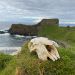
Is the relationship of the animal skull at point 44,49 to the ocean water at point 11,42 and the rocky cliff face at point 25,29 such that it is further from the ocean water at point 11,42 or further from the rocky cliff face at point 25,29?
the rocky cliff face at point 25,29

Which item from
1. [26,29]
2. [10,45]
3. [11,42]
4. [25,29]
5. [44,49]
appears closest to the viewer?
[44,49]

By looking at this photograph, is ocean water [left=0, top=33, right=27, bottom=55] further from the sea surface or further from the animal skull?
the animal skull

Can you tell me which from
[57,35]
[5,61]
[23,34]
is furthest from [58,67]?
[23,34]

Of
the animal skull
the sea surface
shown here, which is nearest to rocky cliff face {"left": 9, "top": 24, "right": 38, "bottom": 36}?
the sea surface

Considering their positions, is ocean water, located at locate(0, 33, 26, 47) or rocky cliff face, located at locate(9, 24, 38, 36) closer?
ocean water, located at locate(0, 33, 26, 47)

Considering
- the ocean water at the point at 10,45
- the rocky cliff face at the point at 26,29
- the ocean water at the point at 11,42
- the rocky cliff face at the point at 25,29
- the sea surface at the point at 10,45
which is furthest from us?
the rocky cliff face at the point at 25,29

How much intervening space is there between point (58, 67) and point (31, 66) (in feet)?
2.29

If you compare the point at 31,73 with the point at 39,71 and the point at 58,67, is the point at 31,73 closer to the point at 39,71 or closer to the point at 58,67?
the point at 39,71

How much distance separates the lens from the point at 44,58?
749 cm

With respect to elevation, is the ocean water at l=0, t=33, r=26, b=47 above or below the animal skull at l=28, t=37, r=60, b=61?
below

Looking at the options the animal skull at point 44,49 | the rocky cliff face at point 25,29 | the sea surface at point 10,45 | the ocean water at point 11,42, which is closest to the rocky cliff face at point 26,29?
the rocky cliff face at point 25,29

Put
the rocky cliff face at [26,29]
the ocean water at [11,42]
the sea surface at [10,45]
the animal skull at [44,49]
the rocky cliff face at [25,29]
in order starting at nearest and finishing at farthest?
1. the animal skull at [44,49]
2. the sea surface at [10,45]
3. the ocean water at [11,42]
4. the rocky cliff face at [26,29]
5. the rocky cliff face at [25,29]

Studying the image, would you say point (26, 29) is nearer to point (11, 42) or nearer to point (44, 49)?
point (11, 42)

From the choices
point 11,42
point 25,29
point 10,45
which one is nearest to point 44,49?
point 10,45
